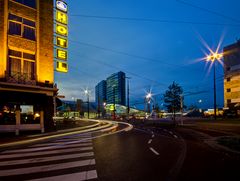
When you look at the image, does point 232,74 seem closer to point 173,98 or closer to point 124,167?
point 173,98

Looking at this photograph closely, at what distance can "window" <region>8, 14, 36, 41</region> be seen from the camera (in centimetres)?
2509

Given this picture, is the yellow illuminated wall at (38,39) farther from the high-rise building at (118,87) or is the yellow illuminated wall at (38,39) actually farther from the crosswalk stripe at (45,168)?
the high-rise building at (118,87)

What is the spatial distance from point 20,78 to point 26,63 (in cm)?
216

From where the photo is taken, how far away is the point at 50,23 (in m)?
29.2

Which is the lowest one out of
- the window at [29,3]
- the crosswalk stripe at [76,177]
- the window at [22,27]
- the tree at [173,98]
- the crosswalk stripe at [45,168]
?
the crosswalk stripe at [45,168]

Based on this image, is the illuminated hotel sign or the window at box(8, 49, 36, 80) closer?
the window at box(8, 49, 36, 80)

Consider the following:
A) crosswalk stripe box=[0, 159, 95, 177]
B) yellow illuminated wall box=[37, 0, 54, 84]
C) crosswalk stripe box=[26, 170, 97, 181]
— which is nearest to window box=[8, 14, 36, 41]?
yellow illuminated wall box=[37, 0, 54, 84]

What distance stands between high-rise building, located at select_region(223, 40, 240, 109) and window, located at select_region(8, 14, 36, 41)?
263 ft

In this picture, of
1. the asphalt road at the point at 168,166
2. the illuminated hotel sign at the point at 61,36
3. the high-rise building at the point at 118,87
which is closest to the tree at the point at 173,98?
the illuminated hotel sign at the point at 61,36

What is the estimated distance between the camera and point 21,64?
85.1 ft

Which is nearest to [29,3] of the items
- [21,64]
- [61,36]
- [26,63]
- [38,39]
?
[38,39]

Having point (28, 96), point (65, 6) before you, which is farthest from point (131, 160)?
point (65, 6)

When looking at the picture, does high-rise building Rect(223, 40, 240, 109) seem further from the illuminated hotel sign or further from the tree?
the illuminated hotel sign

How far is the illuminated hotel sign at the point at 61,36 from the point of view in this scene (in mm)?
29391
